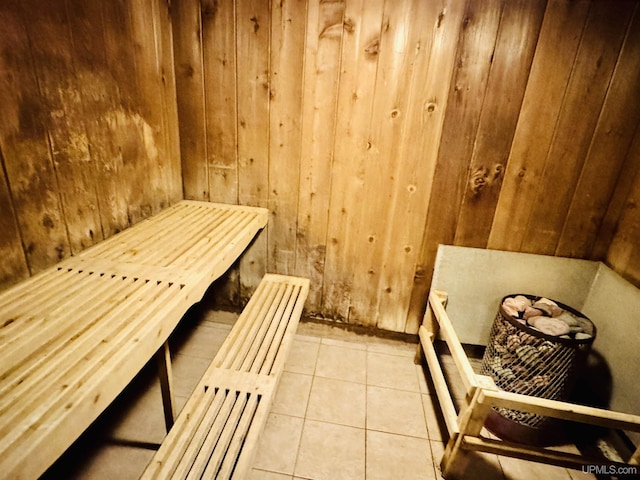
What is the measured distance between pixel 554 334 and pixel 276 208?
1835 millimetres

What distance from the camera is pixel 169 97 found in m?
2.24

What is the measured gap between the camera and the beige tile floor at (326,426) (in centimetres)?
172

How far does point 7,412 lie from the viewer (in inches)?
32.7

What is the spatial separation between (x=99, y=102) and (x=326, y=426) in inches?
82.8

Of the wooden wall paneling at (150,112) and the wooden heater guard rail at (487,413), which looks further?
the wooden wall paneling at (150,112)

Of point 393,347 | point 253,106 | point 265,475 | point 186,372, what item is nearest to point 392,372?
point 393,347

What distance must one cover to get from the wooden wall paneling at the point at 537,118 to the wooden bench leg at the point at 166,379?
2.03 metres

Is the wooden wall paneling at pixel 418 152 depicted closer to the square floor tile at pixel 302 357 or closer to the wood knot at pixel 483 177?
the wood knot at pixel 483 177

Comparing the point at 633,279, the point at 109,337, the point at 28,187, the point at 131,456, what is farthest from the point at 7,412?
the point at 633,279

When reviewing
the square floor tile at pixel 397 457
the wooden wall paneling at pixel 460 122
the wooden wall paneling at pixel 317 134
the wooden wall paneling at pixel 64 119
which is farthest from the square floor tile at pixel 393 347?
the wooden wall paneling at pixel 64 119

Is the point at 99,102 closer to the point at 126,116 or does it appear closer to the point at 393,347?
the point at 126,116

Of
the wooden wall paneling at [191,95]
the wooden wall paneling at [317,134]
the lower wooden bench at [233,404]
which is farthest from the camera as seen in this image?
the wooden wall paneling at [191,95]

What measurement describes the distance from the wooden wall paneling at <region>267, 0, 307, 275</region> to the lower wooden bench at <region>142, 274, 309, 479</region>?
0.53 metres

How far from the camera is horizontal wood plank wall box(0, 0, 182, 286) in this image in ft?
A: 4.37
